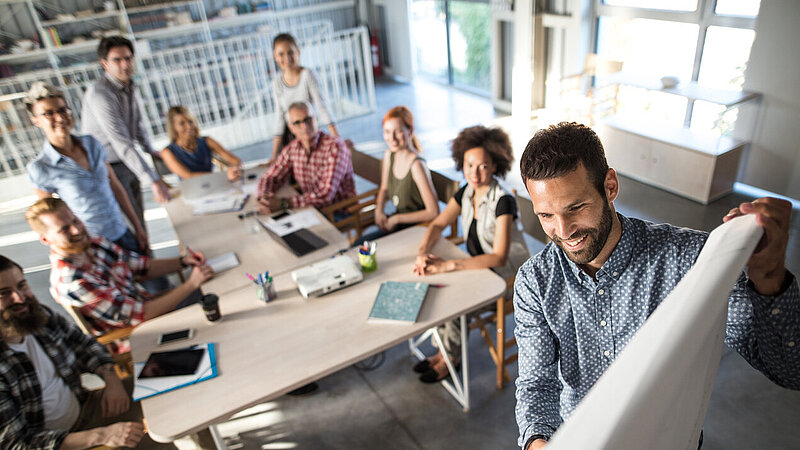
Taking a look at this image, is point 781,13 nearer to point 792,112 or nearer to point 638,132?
point 792,112

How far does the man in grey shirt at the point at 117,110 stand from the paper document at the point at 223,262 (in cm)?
95

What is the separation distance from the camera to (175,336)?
2.26m

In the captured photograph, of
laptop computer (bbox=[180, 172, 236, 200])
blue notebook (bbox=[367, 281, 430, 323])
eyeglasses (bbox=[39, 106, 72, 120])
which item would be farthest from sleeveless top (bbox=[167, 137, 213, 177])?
blue notebook (bbox=[367, 281, 430, 323])

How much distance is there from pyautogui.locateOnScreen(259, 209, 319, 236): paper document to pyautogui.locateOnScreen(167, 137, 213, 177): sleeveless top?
1.14 meters

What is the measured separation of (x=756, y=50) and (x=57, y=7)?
356 inches

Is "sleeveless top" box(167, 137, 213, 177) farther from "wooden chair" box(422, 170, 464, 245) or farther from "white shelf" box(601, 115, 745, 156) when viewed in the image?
"white shelf" box(601, 115, 745, 156)

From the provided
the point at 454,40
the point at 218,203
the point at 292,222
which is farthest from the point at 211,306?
the point at 454,40

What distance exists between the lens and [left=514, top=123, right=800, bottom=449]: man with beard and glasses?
105 centimetres

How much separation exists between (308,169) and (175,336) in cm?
159

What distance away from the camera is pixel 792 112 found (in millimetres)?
4219

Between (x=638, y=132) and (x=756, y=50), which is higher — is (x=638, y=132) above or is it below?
below

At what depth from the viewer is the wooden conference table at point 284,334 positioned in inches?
75.6

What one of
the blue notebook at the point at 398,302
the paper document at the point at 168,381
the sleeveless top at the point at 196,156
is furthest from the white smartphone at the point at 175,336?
the sleeveless top at the point at 196,156

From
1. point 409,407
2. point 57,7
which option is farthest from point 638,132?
point 57,7
